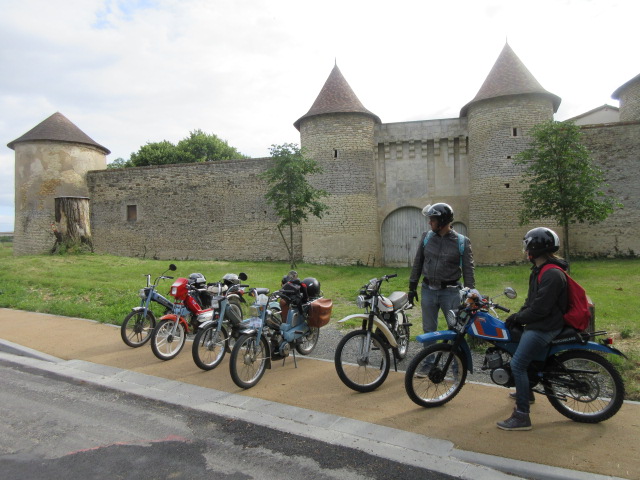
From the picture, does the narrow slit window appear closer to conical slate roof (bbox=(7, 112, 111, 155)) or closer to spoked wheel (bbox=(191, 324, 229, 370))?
conical slate roof (bbox=(7, 112, 111, 155))

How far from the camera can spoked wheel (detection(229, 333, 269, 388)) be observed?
14.8 ft

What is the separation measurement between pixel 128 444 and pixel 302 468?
56.2 inches

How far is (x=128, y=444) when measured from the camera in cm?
351

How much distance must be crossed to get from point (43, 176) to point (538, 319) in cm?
2552

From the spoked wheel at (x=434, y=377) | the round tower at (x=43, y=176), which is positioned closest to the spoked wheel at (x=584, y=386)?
the spoked wheel at (x=434, y=377)

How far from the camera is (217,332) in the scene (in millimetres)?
5391

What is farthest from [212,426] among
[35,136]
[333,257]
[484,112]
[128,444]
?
[35,136]

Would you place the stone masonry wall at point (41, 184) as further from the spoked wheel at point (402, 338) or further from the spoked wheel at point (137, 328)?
the spoked wheel at point (402, 338)

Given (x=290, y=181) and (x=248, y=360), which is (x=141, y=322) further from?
(x=290, y=181)

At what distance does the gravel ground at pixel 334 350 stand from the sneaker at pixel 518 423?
1128 mm

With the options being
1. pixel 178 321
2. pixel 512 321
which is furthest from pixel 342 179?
pixel 512 321

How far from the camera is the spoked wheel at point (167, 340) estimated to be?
221 inches

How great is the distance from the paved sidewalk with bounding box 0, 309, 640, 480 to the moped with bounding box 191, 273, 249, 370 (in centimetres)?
17

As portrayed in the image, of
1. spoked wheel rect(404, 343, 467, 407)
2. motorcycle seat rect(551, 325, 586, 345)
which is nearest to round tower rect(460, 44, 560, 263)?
spoked wheel rect(404, 343, 467, 407)
